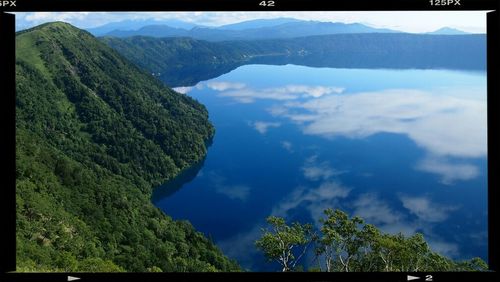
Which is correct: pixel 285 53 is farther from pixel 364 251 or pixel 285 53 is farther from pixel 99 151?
pixel 364 251

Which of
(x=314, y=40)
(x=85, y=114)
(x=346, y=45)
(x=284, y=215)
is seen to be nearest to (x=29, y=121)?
(x=85, y=114)

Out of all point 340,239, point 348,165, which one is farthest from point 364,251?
point 348,165

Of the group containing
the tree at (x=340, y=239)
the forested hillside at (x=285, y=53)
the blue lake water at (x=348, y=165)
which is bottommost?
the blue lake water at (x=348, y=165)

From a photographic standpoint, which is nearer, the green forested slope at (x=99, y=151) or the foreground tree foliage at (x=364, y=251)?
the foreground tree foliage at (x=364, y=251)

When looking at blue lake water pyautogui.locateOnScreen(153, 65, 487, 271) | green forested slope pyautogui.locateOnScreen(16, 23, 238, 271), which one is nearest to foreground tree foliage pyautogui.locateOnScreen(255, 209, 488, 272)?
green forested slope pyautogui.locateOnScreen(16, 23, 238, 271)

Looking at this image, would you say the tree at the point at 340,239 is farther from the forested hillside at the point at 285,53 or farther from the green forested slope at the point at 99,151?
the forested hillside at the point at 285,53

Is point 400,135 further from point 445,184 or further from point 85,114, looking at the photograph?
point 85,114

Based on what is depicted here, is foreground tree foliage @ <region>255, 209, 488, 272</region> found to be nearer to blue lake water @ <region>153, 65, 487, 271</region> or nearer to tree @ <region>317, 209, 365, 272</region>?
tree @ <region>317, 209, 365, 272</region>

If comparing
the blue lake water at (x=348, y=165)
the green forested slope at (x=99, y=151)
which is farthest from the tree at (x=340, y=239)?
the blue lake water at (x=348, y=165)
